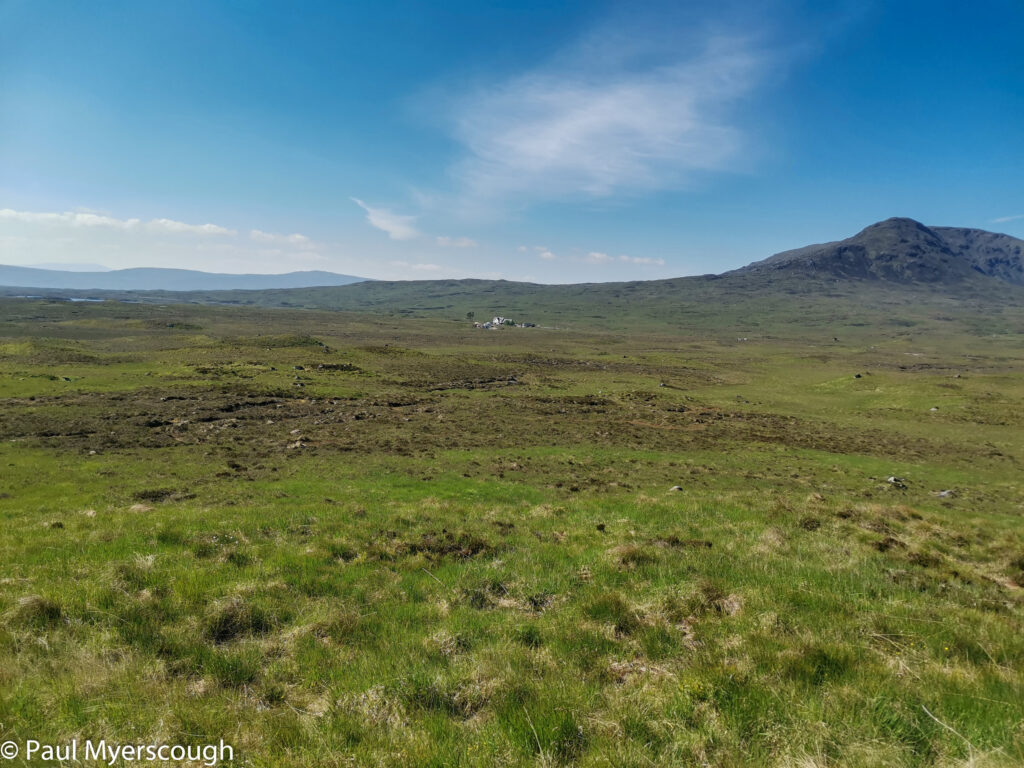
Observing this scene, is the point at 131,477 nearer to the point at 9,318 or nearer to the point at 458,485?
the point at 458,485

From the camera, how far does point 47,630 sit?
6.19m

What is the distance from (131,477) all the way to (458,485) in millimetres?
15192

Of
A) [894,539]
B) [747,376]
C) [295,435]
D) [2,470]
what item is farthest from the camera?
[747,376]

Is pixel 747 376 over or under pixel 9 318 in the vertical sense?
under

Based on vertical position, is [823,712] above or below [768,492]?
above

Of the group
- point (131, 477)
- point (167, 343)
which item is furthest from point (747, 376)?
point (167, 343)

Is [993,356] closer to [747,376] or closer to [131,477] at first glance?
[747,376]

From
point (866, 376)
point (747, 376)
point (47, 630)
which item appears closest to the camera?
point (47, 630)

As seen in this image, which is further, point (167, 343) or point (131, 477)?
point (167, 343)

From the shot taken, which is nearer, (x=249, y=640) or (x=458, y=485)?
(x=249, y=640)

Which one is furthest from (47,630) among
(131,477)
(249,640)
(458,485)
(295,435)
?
(295,435)

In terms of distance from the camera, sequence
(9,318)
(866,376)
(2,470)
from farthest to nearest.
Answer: (9,318) < (866,376) < (2,470)

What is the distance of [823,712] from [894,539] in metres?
9.23

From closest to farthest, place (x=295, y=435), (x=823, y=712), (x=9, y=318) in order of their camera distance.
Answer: (x=823, y=712) < (x=295, y=435) < (x=9, y=318)
